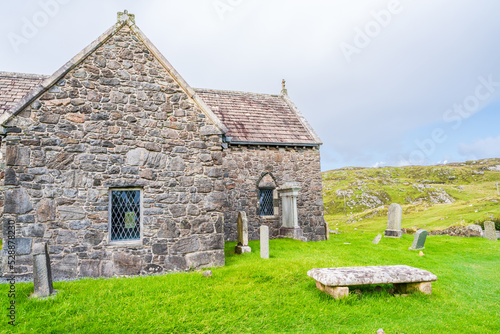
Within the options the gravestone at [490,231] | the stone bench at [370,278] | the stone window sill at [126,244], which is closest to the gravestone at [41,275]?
the stone window sill at [126,244]

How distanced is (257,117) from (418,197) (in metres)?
50.8

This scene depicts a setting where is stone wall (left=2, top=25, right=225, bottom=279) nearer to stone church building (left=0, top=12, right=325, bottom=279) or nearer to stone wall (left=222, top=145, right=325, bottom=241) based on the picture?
stone church building (left=0, top=12, right=325, bottom=279)

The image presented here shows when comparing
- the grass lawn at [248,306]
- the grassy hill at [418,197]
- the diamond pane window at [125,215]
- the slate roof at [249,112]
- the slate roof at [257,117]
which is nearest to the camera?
the grass lawn at [248,306]

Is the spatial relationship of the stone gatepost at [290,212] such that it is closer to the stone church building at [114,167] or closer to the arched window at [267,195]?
the arched window at [267,195]

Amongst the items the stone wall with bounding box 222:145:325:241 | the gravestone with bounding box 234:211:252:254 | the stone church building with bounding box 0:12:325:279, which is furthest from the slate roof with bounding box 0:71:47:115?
the gravestone with bounding box 234:211:252:254

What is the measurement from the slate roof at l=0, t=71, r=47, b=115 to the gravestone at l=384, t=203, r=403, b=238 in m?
19.5

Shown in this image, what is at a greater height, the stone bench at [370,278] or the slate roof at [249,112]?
Answer: the slate roof at [249,112]

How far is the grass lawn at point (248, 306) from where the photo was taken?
5.71 m

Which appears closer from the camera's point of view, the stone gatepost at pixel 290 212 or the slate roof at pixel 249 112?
the slate roof at pixel 249 112

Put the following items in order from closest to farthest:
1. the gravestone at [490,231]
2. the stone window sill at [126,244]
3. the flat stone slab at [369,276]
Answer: the flat stone slab at [369,276]
the stone window sill at [126,244]
the gravestone at [490,231]

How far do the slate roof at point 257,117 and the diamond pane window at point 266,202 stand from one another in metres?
2.79

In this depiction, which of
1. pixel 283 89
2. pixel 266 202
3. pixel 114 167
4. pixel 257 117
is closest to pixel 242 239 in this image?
pixel 266 202

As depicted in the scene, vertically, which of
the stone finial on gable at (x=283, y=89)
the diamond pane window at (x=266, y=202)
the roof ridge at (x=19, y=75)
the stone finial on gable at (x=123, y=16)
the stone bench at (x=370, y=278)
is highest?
the stone finial on gable at (x=283, y=89)

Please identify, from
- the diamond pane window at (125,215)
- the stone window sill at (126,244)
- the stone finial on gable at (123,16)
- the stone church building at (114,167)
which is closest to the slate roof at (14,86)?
the stone church building at (114,167)
